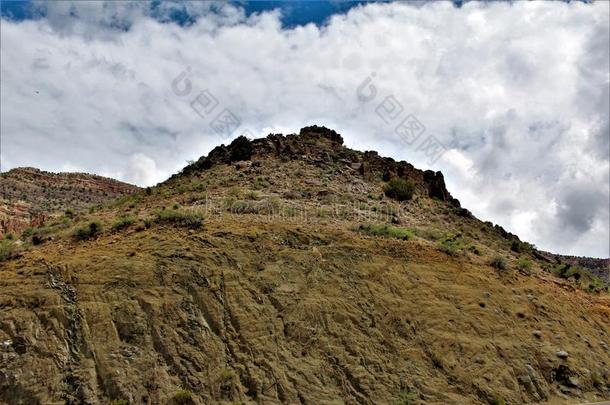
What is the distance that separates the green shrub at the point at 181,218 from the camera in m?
18.5

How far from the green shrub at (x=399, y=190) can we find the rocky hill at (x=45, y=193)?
2052 cm

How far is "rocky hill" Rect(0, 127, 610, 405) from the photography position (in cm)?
1267

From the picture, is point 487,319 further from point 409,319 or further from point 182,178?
point 182,178

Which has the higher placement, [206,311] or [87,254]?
[87,254]

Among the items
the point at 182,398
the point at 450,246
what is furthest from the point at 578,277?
the point at 182,398

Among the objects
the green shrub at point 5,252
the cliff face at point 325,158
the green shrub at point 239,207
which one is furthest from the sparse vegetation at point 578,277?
the green shrub at point 5,252

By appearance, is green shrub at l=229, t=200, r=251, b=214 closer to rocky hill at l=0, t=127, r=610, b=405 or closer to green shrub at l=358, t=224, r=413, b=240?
rocky hill at l=0, t=127, r=610, b=405

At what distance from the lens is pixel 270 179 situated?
1052 inches

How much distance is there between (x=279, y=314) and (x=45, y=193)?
39.7 m

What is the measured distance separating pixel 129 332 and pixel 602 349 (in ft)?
53.0

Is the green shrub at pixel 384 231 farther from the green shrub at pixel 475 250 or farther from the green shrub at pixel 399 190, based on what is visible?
the green shrub at pixel 399 190

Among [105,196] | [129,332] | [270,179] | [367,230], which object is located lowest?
[129,332]

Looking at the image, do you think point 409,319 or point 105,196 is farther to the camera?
point 105,196

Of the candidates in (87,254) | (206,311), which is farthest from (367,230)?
(87,254)
